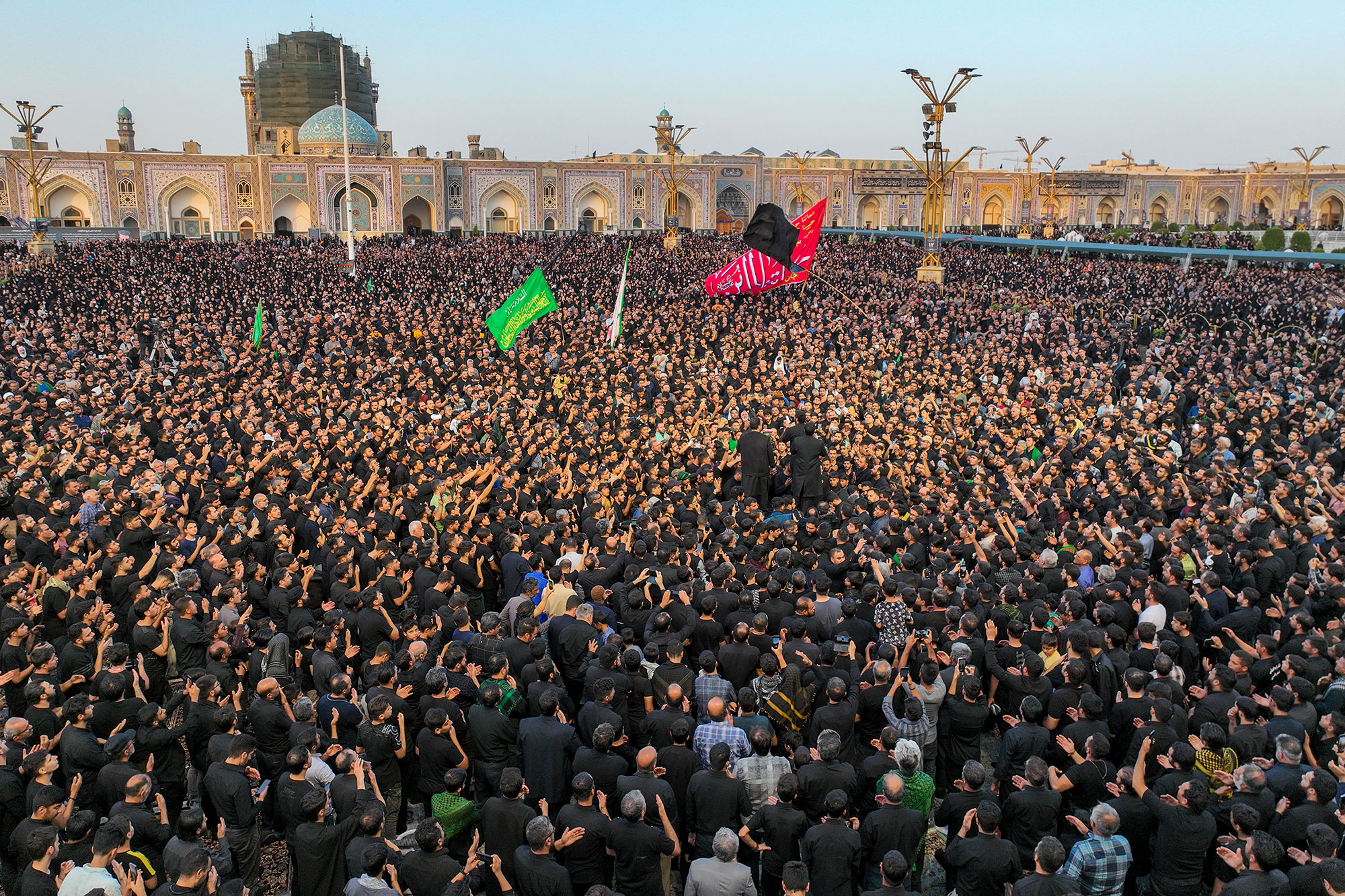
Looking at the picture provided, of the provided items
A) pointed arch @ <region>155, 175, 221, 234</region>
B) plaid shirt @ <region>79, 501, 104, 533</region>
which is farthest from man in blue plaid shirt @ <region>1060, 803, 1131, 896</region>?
pointed arch @ <region>155, 175, 221, 234</region>

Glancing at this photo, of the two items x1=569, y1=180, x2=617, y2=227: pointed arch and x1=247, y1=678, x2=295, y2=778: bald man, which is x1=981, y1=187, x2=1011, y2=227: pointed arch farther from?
x1=247, y1=678, x2=295, y2=778: bald man

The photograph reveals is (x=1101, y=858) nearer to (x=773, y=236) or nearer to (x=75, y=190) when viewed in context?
(x=773, y=236)

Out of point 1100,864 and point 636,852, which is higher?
point 1100,864

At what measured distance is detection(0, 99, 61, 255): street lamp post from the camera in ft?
117

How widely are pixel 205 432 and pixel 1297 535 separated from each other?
1262 centimetres

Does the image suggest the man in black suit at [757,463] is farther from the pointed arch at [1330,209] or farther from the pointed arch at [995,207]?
the pointed arch at [1330,209]

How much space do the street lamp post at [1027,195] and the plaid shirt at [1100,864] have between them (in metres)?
41.8

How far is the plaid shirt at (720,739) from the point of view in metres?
5.30

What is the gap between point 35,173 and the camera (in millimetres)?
42312

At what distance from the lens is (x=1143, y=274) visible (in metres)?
28.0

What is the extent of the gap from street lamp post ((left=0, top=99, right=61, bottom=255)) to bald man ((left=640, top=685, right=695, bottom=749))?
3864 centimetres

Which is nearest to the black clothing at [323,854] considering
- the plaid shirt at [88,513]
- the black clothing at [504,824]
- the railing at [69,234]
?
the black clothing at [504,824]

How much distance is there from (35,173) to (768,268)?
37.7 metres

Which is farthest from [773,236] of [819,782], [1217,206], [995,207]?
[1217,206]
